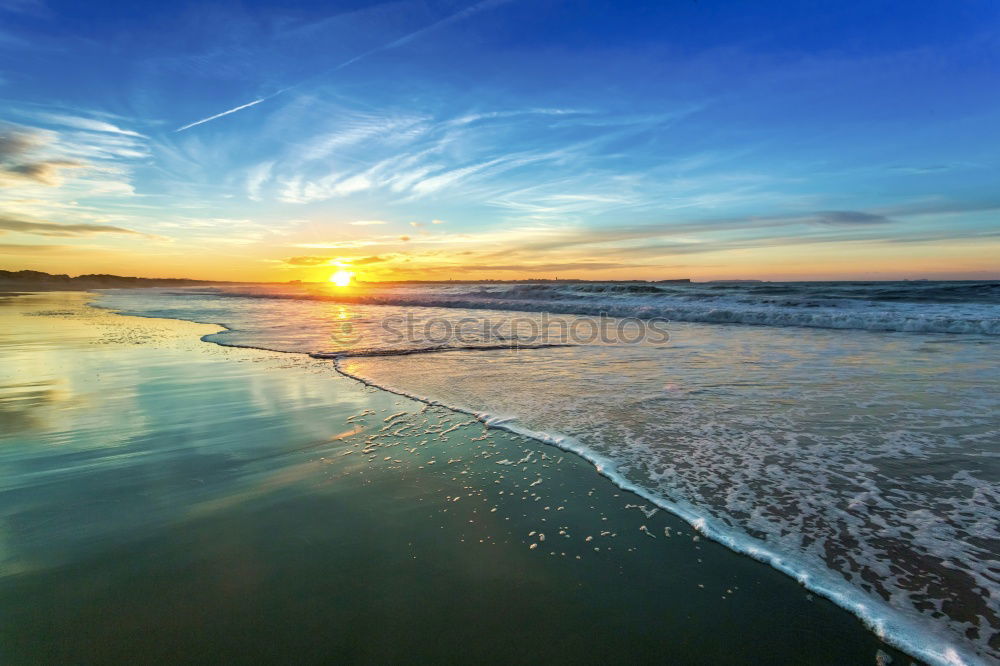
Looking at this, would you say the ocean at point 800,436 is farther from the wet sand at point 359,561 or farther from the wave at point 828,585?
the wet sand at point 359,561

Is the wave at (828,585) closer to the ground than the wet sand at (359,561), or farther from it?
closer to the ground

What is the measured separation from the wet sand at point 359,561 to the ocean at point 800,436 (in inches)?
14.9

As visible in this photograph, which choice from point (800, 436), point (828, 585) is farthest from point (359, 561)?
point (800, 436)

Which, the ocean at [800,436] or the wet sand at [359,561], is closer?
the wet sand at [359,561]

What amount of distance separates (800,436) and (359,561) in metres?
4.54

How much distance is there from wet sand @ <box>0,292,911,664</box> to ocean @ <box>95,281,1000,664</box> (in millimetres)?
379

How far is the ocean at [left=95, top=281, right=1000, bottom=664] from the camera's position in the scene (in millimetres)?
2658

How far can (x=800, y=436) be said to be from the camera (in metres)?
4.98

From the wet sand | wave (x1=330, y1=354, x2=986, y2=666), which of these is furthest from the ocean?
the wet sand

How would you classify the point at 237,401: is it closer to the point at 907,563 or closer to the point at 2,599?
the point at 2,599

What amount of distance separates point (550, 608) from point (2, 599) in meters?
2.76

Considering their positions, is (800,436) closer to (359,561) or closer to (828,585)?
(828,585)

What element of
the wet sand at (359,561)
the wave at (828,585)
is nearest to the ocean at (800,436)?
the wave at (828,585)

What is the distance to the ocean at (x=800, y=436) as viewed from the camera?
8.72 feet
